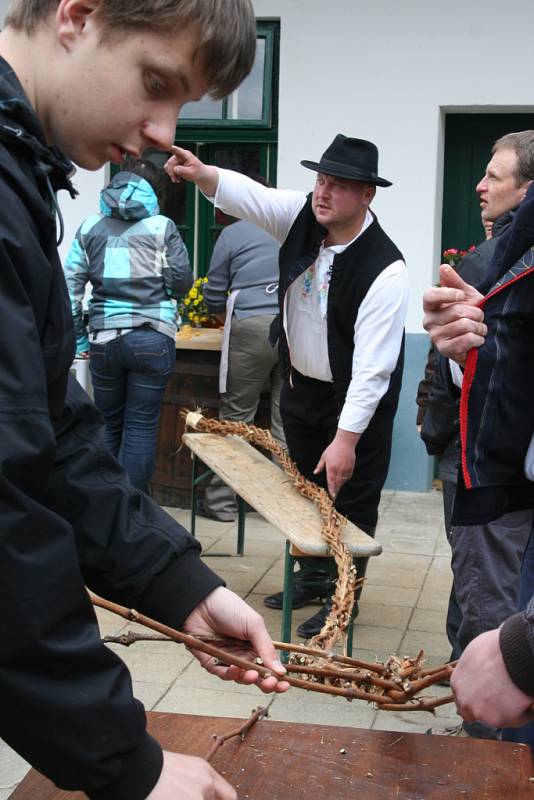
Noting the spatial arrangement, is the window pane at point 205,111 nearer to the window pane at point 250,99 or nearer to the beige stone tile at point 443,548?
the window pane at point 250,99

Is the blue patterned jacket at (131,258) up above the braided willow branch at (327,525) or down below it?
above

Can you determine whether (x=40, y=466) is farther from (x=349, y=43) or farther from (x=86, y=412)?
(x=349, y=43)

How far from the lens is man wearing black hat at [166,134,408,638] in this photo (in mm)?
4406

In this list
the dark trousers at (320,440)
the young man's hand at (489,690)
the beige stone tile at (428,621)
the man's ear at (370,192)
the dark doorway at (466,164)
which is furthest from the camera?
the dark doorway at (466,164)

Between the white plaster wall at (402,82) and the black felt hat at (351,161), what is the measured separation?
2.57 meters

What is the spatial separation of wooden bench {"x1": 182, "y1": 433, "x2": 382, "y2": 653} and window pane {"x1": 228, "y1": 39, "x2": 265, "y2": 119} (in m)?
2.89

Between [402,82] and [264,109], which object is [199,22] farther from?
[264,109]

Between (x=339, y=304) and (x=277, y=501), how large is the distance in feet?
2.88

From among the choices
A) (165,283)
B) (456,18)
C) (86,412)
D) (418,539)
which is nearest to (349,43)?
(456,18)

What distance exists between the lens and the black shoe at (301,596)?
511cm

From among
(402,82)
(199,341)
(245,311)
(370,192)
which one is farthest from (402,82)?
(370,192)

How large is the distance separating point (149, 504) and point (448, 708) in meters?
2.62

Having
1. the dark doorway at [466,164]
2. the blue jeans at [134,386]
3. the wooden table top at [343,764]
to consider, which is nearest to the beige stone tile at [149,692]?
the blue jeans at [134,386]

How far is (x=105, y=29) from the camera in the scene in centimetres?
136
